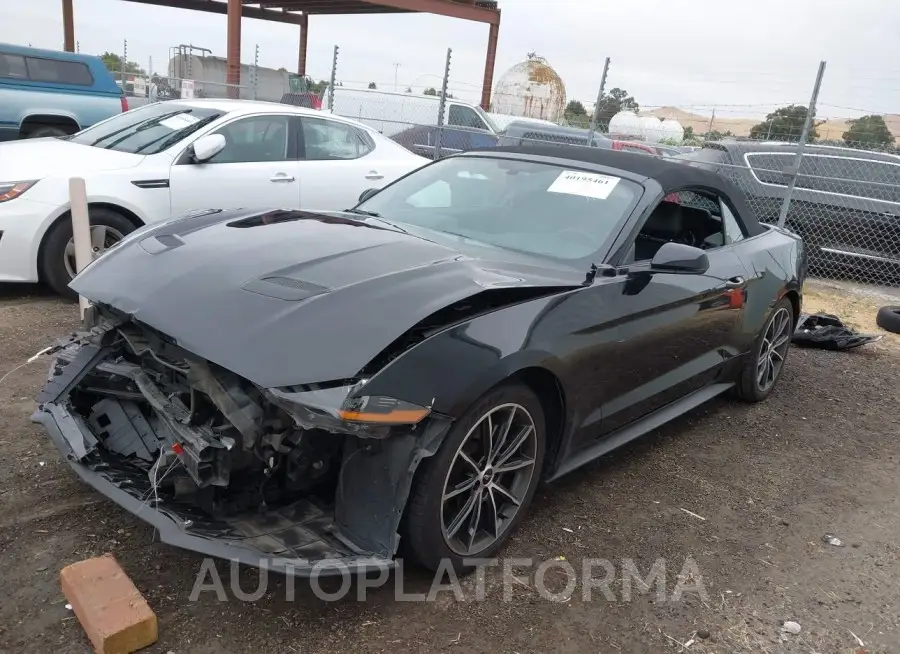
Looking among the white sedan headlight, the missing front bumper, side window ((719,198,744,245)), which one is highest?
side window ((719,198,744,245))

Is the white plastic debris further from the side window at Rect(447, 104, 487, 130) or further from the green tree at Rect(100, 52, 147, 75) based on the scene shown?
the green tree at Rect(100, 52, 147, 75)

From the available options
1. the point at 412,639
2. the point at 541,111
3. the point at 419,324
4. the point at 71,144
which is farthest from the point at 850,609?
the point at 541,111

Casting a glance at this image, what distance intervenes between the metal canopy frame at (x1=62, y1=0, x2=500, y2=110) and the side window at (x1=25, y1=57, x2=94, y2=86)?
21.5ft

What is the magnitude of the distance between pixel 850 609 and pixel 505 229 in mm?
2169

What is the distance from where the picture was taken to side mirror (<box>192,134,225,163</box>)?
5.85 m

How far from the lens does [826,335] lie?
6508mm

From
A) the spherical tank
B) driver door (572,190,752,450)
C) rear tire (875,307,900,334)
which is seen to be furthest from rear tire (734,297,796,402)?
the spherical tank

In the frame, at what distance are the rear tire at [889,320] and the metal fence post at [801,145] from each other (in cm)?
171

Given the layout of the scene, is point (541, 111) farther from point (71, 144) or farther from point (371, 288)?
→ point (371, 288)

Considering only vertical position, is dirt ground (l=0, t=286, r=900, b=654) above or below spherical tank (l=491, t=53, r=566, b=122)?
below

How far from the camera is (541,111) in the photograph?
24.4 metres

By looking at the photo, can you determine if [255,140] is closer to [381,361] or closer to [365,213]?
[365,213]

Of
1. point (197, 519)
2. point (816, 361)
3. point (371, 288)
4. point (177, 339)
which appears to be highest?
point (371, 288)

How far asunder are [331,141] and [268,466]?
5087mm
